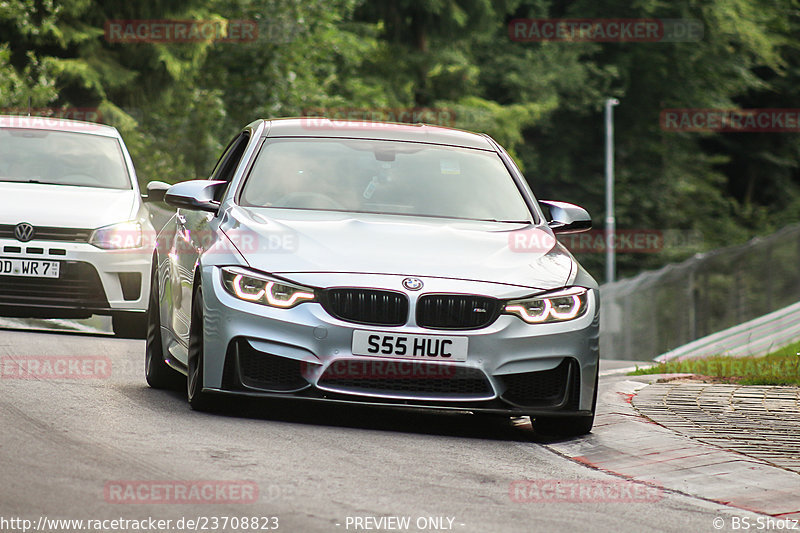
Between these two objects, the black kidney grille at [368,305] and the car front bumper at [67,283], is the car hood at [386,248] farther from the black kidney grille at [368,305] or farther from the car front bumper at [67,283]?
the car front bumper at [67,283]

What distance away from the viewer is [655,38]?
49.5 metres

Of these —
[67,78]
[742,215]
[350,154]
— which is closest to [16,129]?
[350,154]

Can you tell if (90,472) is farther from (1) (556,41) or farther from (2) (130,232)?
(1) (556,41)

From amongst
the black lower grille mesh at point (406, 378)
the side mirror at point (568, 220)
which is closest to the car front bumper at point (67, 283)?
the side mirror at point (568, 220)

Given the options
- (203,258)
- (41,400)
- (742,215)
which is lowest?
(742,215)

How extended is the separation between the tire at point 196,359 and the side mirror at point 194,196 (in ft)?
2.17

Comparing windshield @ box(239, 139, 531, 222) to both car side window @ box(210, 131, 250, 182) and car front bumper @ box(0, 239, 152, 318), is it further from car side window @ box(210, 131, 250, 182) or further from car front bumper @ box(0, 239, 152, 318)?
car front bumper @ box(0, 239, 152, 318)

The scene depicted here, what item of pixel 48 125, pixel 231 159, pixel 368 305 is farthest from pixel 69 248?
pixel 368 305

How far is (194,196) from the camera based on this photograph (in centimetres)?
842

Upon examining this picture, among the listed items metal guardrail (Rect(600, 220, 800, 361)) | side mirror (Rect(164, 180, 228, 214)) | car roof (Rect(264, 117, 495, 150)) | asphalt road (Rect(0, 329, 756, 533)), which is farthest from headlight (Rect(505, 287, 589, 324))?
metal guardrail (Rect(600, 220, 800, 361))

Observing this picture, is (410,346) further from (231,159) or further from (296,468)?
(231,159)

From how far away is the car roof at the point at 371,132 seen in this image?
29.7 ft

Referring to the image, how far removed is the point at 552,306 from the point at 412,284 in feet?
2.51

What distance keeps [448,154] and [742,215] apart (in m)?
44.5
